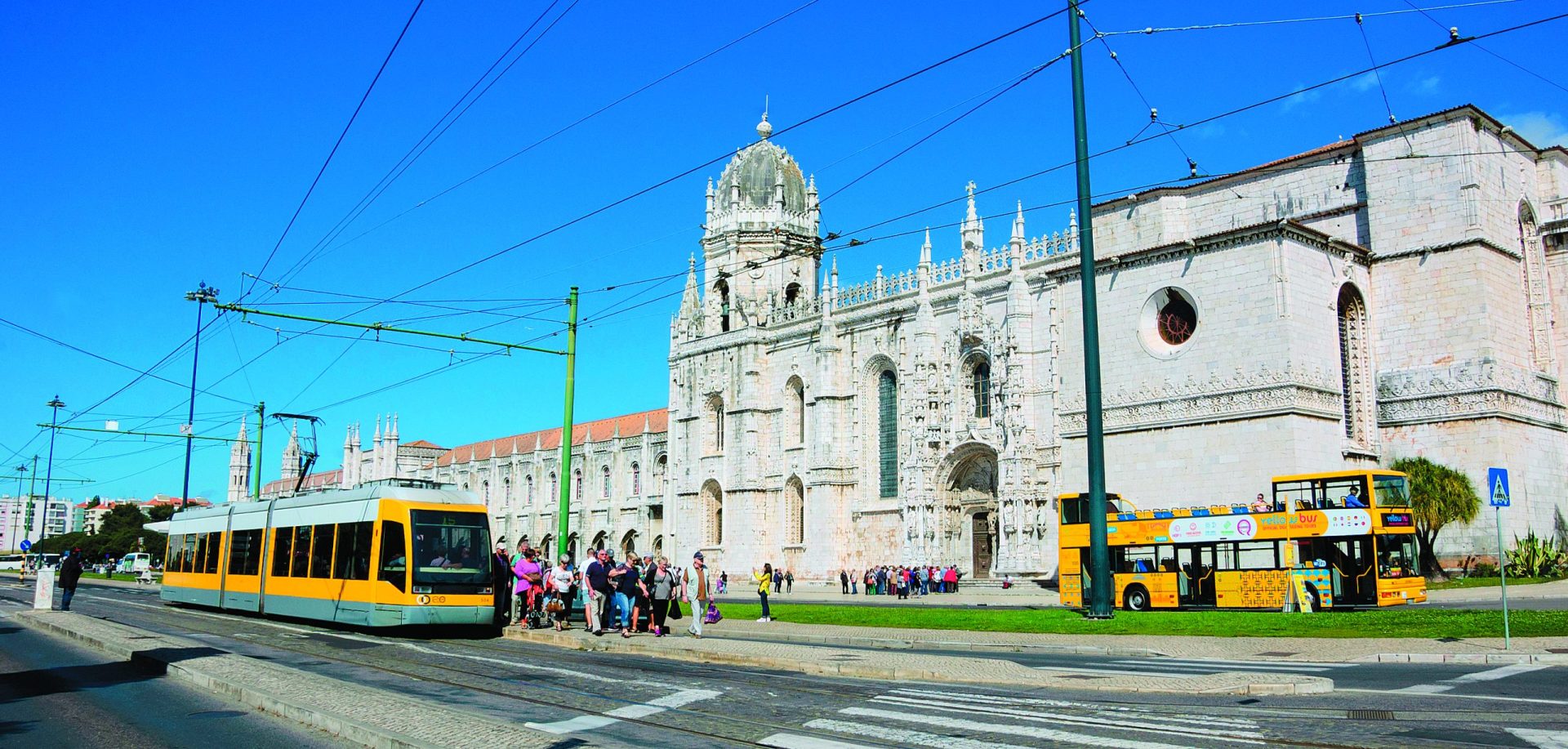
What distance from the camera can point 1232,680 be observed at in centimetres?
1217

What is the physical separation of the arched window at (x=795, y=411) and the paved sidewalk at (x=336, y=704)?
3653cm

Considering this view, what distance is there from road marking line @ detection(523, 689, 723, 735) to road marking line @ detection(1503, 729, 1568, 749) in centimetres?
705

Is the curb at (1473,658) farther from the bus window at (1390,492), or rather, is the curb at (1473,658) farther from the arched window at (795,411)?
the arched window at (795,411)

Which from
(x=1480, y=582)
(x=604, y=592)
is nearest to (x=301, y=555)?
(x=604, y=592)

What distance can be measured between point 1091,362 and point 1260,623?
17.7 feet

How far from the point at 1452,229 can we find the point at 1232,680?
92.5ft

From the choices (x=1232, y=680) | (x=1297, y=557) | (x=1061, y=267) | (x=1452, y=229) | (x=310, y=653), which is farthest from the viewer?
(x=1061, y=267)

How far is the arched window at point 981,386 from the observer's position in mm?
44938

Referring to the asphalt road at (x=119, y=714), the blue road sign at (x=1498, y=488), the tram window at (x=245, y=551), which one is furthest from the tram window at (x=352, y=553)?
the blue road sign at (x=1498, y=488)

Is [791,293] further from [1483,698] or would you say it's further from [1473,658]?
[1483,698]

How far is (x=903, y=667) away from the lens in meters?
14.3

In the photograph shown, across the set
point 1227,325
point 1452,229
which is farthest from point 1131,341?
point 1452,229

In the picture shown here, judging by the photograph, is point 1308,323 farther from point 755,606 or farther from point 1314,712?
point 1314,712

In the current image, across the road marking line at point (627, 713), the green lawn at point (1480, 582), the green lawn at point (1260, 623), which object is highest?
the green lawn at point (1480, 582)
